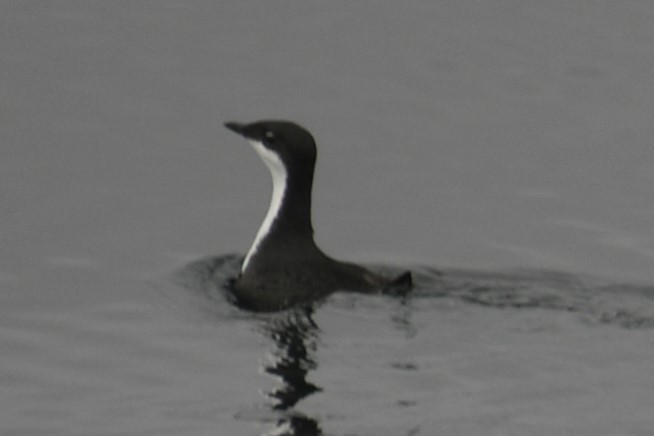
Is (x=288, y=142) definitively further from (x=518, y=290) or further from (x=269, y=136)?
(x=518, y=290)

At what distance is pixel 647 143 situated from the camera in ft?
81.1

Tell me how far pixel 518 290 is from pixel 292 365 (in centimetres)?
295

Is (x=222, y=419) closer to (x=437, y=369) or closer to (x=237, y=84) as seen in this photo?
(x=437, y=369)

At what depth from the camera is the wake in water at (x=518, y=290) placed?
61.3ft

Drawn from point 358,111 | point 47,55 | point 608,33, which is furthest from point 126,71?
point 608,33

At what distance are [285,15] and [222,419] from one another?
1310 centimetres

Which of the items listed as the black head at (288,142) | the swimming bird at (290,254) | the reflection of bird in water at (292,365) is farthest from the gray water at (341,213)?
the black head at (288,142)

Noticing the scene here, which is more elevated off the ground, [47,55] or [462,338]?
[47,55]

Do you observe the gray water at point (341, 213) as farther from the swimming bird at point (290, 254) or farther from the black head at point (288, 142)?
the black head at point (288, 142)

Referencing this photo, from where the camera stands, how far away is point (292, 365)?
1719 cm

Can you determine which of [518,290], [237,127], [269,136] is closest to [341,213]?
[237,127]

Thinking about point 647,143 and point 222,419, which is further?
point 647,143

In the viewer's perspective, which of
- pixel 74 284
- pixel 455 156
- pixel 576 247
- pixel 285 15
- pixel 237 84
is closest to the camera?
pixel 74 284

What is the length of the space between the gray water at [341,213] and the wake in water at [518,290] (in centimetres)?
5
